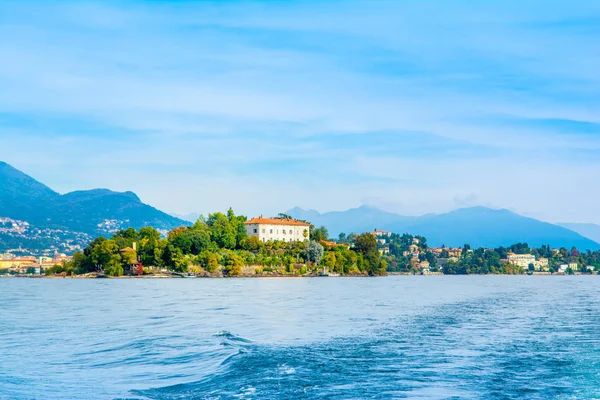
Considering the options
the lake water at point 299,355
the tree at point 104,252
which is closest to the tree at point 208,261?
the tree at point 104,252

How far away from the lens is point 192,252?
390ft

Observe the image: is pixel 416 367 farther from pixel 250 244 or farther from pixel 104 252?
pixel 250 244

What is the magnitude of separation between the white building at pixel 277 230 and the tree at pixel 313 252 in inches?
531

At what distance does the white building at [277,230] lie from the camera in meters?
138

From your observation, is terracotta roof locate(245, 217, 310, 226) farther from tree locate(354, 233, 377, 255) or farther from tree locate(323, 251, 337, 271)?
tree locate(323, 251, 337, 271)

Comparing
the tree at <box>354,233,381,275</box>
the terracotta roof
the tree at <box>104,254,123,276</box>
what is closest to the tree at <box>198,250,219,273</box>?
the tree at <box>104,254,123,276</box>

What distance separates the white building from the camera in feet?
454

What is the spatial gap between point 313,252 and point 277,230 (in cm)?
1850

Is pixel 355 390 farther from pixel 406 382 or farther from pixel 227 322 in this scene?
pixel 227 322

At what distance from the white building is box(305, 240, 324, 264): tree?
13.5 metres

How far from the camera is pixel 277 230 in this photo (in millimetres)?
140875

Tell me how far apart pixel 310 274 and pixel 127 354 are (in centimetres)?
10103

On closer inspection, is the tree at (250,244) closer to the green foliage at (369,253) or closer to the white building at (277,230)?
the white building at (277,230)

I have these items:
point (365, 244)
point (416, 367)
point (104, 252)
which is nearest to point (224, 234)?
point (104, 252)
